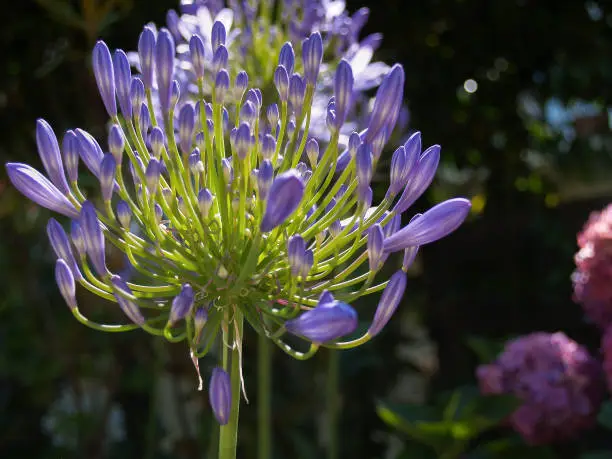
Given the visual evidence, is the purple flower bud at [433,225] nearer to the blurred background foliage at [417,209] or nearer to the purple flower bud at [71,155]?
the purple flower bud at [71,155]

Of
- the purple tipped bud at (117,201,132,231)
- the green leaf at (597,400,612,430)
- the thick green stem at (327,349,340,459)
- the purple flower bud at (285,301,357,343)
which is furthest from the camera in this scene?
the thick green stem at (327,349,340,459)

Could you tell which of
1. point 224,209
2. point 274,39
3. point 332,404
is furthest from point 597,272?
point 224,209

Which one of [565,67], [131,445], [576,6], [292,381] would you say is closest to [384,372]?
[292,381]

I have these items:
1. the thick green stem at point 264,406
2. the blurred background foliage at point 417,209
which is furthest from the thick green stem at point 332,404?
the blurred background foliage at point 417,209

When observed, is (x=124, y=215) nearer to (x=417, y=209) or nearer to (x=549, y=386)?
(x=549, y=386)

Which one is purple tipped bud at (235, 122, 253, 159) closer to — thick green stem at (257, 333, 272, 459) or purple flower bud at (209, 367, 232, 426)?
purple flower bud at (209, 367, 232, 426)

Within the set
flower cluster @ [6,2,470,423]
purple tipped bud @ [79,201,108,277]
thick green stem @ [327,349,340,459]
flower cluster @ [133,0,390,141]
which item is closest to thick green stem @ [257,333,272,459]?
thick green stem @ [327,349,340,459]

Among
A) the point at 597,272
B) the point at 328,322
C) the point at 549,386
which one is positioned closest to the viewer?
the point at 328,322

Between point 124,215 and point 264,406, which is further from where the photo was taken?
point 264,406
